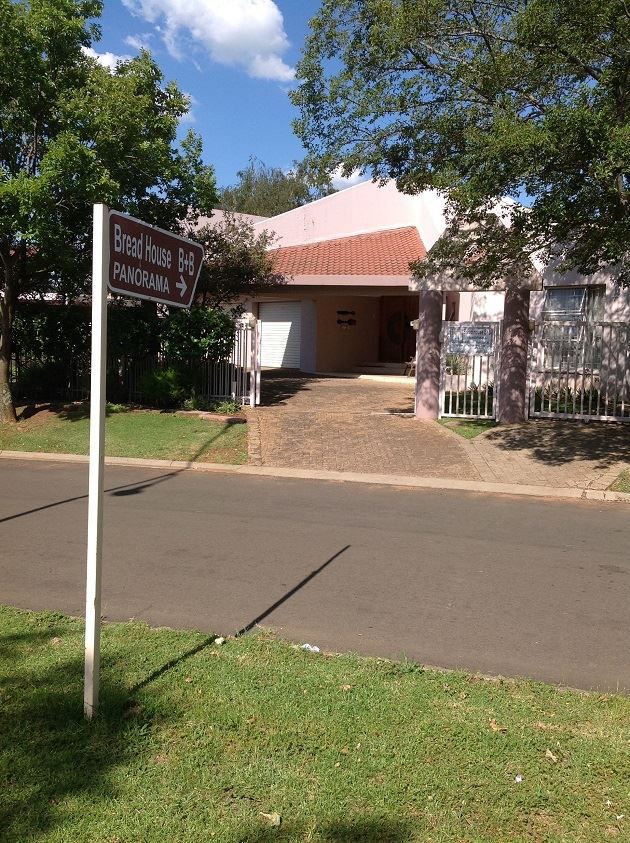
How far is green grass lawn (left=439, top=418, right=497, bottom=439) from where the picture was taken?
45.7 feet

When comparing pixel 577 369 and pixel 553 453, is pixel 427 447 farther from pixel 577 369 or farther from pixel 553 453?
pixel 577 369

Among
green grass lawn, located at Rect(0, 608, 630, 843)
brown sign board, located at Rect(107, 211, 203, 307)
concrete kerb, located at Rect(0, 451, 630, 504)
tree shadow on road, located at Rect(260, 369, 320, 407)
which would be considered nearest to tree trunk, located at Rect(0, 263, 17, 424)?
concrete kerb, located at Rect(0, 451, 630, 504)

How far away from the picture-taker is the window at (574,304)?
1756 centimetres

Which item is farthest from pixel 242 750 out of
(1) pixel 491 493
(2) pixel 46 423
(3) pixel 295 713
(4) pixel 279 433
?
(2) pixel 46 423

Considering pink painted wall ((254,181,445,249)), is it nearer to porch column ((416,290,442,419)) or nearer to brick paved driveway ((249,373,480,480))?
brick paved driveway ((249,373,480,480))

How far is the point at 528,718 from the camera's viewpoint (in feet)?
12.2

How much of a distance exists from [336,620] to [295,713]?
146cm

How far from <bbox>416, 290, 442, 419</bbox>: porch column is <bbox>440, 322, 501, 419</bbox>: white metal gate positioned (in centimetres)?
21

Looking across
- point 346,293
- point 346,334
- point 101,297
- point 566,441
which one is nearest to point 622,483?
point 566,441

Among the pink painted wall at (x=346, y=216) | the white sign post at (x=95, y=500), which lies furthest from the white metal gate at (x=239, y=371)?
the white sign post at (x=95, y=500)

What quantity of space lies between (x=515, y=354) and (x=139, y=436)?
733cm

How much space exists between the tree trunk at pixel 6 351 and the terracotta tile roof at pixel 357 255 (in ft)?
25.9

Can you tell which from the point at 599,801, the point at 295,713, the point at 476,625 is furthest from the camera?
the point at 476,625

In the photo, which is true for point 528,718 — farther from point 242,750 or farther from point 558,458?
point 558,458
